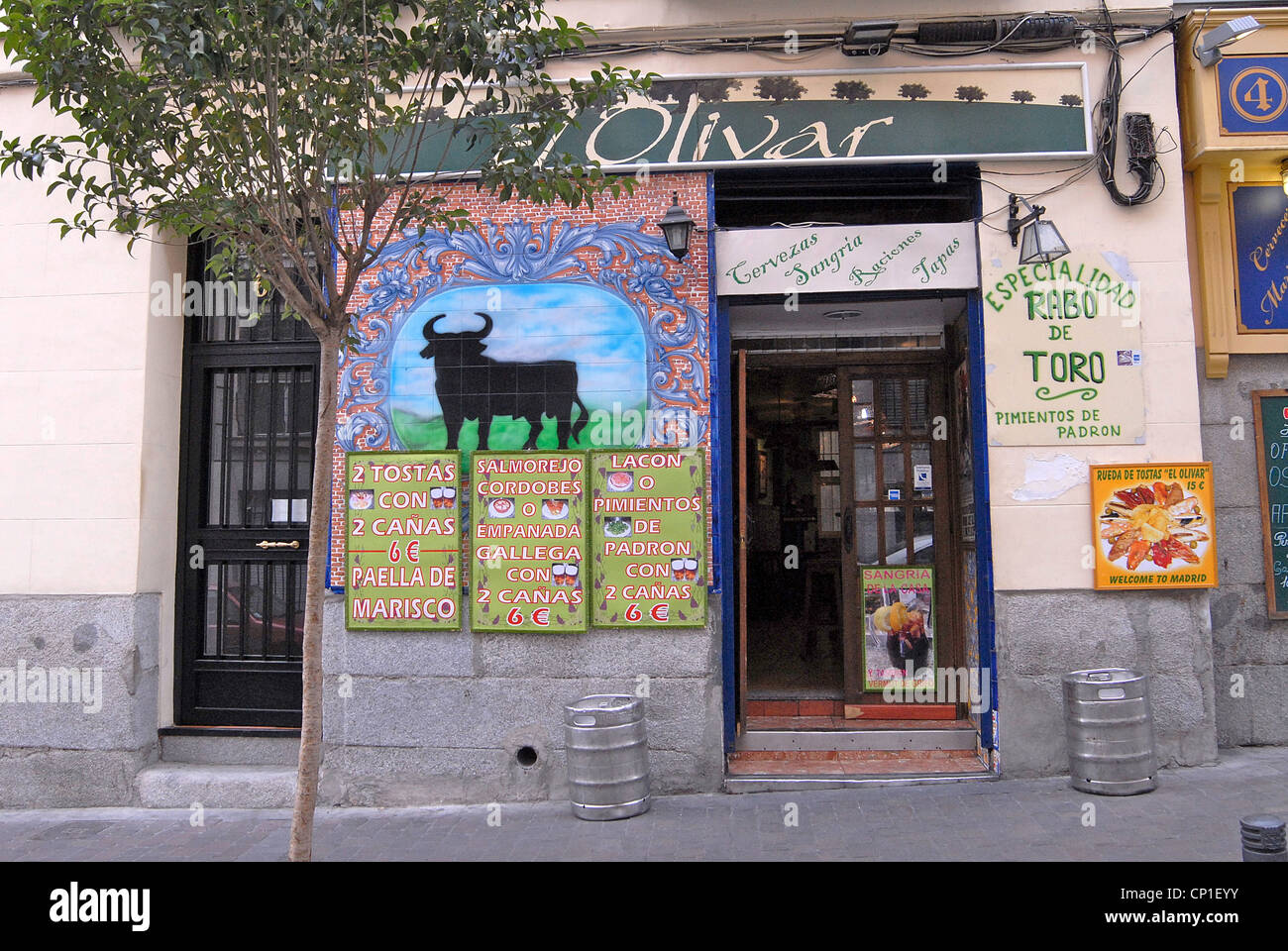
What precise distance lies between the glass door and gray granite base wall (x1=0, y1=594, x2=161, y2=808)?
5.42 metres

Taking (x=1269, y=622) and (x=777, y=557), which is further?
(x=777, y=557)

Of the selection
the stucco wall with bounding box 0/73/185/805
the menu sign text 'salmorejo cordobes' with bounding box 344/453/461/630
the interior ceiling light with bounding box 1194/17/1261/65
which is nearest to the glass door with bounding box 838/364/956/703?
the interior ceiling light with bounding box 1194/17/1261/65

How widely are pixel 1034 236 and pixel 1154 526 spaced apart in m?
2.16

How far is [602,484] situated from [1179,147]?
15.7ft

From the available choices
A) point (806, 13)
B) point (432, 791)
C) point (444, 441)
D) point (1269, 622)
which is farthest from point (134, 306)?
point (1269, 622)

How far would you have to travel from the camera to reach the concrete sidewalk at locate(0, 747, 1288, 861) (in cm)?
543

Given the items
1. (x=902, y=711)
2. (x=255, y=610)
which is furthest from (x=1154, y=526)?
(x=255, y=610)

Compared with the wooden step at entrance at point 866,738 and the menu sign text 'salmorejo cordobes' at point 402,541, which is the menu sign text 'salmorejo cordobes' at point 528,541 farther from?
the wooden step at entrance at point 866,738

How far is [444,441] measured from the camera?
690 centimetres

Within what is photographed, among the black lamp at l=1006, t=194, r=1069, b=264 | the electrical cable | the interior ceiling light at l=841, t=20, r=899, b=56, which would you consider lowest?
the black lamp at l=1006, t=194, r=1069, b=264

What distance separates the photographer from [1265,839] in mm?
3555

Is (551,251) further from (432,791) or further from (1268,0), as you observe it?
(1268,0)

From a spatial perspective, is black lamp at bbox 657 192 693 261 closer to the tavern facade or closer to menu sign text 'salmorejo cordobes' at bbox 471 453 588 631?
the tavern facade

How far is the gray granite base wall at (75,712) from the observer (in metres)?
6.91
